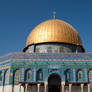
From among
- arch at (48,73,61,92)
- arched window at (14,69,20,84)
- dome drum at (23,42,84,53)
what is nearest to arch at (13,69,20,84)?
arched window at (14,69,20,84)

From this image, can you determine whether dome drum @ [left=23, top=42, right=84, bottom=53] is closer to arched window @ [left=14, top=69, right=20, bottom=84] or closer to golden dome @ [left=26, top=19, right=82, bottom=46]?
golden dome @ [left=26, top=19, right=82, bottom=46]

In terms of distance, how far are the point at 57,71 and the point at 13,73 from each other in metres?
5.81

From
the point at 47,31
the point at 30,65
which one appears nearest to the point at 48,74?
the point at 30,65

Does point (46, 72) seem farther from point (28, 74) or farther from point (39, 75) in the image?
point (28, 74)

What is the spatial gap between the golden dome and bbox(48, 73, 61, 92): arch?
637cm

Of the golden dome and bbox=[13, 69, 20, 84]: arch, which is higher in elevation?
the golden dome

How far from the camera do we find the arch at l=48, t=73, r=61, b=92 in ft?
83.5

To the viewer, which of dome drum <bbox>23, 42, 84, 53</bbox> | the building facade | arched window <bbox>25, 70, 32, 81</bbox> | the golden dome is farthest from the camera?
the golden dome

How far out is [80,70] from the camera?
25.2 metres

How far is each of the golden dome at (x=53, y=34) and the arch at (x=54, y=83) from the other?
6370 mm

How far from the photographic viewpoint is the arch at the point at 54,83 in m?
25.5

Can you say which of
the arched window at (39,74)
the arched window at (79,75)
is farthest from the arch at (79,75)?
the arched window at (39,74)

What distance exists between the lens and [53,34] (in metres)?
30.1

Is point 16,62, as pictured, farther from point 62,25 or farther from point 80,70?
point 62,25
